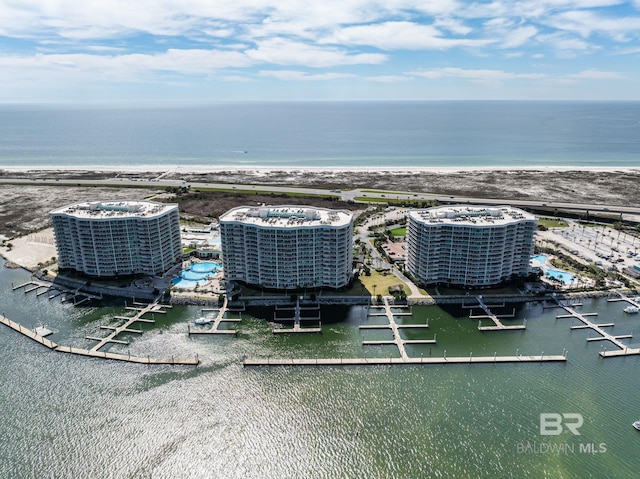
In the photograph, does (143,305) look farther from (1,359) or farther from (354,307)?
(354,307)

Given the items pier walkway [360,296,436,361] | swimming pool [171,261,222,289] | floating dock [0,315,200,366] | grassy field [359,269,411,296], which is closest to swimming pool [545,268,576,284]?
grassy field [359,269,411,296]

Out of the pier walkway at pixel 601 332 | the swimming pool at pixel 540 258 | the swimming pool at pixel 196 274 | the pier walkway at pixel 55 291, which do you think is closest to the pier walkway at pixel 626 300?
the pier walkway at pixel 601 332

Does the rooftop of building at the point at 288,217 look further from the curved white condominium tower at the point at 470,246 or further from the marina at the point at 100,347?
the marina at the point at 100,347

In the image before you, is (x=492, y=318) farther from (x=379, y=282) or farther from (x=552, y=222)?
(x=552, y=222)

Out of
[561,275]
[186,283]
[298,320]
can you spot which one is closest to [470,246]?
[561,275]

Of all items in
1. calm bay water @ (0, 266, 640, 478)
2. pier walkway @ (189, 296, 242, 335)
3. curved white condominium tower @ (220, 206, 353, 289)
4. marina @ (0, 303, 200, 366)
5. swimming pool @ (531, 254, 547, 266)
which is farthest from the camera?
swimming pool @ (531, 254, 547, 266)

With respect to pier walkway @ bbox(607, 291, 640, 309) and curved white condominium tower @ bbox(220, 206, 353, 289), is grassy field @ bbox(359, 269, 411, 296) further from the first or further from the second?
pier walkway @ bbox(607, 291, 640, 309)

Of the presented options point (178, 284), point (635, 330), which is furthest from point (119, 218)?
point (635, 330)
